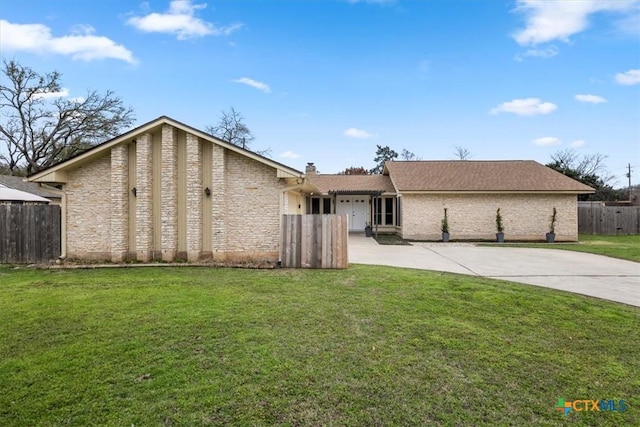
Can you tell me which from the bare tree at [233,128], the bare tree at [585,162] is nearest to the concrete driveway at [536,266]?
the bare tree at [233,128]

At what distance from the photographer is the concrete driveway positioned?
738 centimetres

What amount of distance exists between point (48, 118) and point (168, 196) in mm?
26813

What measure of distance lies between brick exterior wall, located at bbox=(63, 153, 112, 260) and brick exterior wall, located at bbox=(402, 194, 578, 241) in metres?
14.0

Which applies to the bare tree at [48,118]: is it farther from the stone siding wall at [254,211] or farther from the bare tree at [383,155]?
the bare tree at [383,155]

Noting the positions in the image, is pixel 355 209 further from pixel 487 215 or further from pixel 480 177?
pixel 487 215

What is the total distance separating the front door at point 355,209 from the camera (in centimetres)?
2233

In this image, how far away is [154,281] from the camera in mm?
7500

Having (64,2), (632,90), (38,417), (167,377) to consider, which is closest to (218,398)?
(167,377)

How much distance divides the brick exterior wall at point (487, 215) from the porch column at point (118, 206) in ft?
44.5

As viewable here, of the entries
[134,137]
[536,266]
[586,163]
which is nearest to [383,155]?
[586,163]

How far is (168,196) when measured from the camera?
32.9ft

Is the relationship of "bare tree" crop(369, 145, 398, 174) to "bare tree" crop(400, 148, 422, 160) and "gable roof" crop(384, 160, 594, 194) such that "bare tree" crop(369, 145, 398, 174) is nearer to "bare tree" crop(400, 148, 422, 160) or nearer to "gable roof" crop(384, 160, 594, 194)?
"bare tree" crop(400, 148, 422, 160)

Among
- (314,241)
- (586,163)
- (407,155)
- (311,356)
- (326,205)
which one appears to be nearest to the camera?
(311,356)

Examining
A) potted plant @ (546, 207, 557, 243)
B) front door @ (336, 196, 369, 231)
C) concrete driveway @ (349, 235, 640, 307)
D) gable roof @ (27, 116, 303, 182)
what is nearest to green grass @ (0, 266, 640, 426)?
concrete driveway @ (349, 235, 640, 307)
